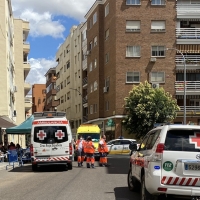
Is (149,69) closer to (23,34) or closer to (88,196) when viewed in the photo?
(23,34)

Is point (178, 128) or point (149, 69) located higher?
point (149, 69)

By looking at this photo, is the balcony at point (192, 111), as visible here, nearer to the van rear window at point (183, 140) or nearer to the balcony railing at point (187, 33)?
the balcony railing at point (187, 33)

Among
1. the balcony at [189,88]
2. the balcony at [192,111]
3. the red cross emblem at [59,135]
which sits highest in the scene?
the balcony at [189,88]

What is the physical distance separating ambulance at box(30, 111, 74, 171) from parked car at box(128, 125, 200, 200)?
11.6 m

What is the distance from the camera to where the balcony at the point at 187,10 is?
4934cm

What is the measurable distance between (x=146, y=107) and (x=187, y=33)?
1067 cm

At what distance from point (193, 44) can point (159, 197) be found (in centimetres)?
4266

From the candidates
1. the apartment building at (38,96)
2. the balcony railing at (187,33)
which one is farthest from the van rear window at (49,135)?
the apartment building at (38,96)

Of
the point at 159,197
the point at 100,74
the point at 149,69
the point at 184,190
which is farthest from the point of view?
the point at 100,74

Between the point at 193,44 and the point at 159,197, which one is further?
the point at 193,44

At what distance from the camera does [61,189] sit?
42.0 feet

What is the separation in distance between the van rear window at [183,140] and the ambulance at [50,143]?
39.3ft

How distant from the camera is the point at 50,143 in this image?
19969mm

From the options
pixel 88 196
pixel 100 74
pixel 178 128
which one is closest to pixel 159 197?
pixel 178 128
